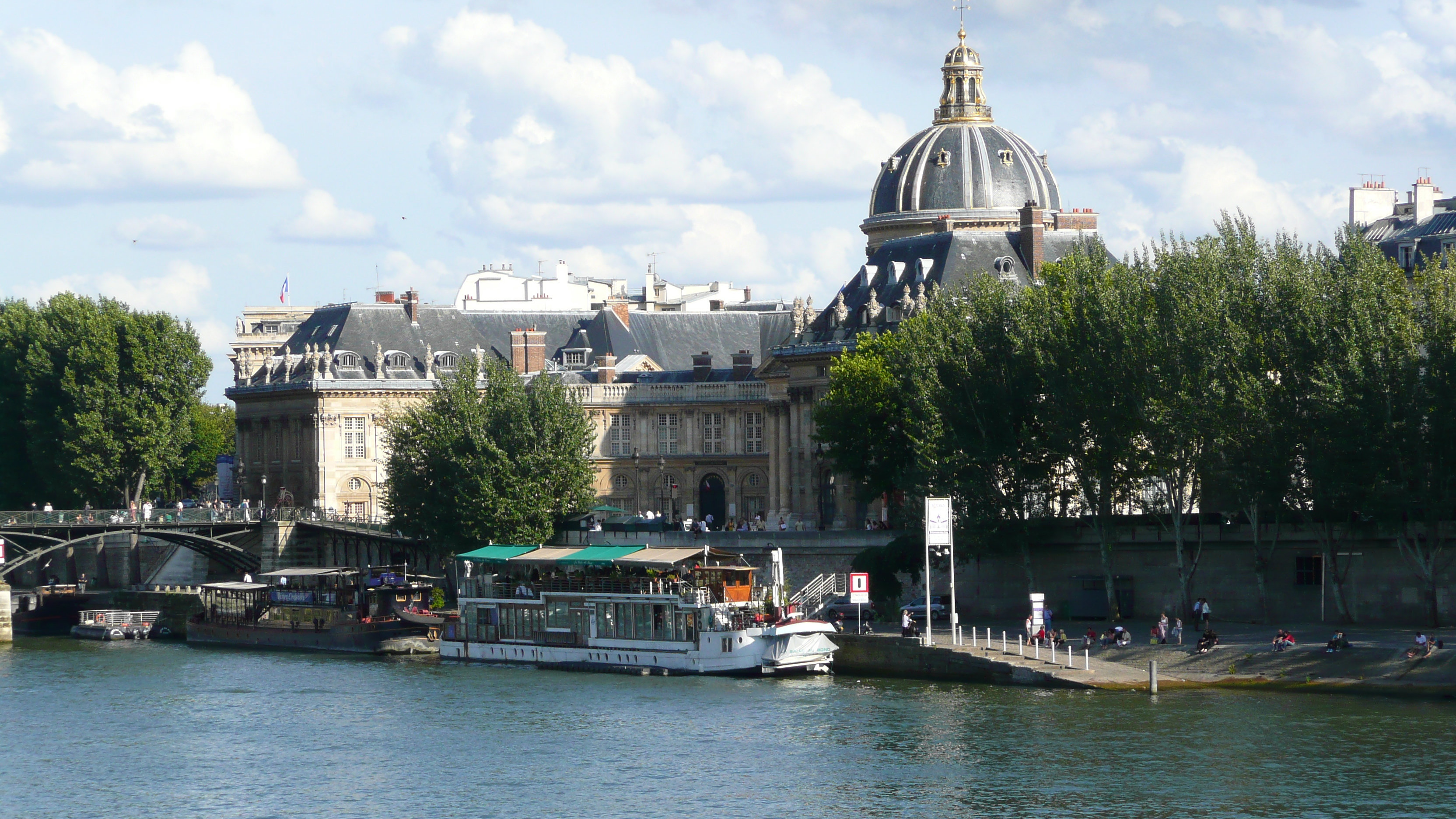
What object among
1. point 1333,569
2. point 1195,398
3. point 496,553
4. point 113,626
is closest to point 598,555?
point 496,553

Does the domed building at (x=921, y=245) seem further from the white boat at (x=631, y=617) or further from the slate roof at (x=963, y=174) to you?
the white boat at (x=631, y=617)

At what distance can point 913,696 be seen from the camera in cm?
6775

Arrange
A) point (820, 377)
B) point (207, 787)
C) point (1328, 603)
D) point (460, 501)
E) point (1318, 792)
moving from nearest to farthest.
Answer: point (1318, 792)
point (207, 787)
point (1328, 603)
point (460, 501)
point (820, 377)

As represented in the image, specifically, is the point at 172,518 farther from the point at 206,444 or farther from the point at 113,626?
the point at 206,444

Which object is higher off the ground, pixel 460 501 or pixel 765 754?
pixel 460 501

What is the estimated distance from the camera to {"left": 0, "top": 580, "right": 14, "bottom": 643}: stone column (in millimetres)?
96562

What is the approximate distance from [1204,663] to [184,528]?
5751 cm

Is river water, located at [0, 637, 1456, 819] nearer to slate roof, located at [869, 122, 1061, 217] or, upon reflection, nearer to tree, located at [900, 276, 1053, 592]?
tree, located at [900, 276, 1053, 592]

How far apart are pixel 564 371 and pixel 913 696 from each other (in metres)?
64.0

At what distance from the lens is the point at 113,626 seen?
99.8m

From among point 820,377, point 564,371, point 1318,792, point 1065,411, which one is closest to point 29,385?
point 564,371

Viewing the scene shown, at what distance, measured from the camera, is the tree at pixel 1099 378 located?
73.8m

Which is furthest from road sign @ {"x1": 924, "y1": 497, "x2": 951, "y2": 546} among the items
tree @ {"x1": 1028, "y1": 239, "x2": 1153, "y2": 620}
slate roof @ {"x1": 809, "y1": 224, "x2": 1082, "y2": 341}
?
slate roof @ {"x1": 809, "y1": 224, "x2": 1082, "y2": 341}

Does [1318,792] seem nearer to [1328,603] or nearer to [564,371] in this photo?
[1328,603]
